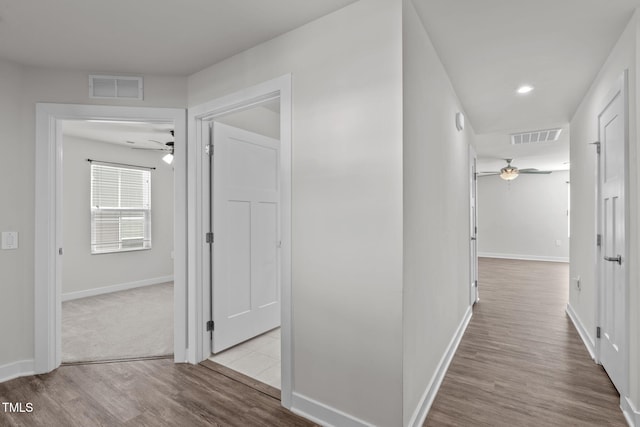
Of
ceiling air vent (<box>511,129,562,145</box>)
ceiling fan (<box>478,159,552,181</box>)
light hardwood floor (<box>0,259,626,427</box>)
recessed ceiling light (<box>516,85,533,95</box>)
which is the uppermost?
recessed ceiling light (<box>516,85,533,95</box>)

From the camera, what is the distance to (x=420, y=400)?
1972 mm

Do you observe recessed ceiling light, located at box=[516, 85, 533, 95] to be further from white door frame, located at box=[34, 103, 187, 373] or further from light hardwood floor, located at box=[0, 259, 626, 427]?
white door frame, located at box=[34, 103, 187, 373]

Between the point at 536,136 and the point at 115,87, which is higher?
the point at 536,136

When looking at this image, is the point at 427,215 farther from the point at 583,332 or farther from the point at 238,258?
the point at 583,332

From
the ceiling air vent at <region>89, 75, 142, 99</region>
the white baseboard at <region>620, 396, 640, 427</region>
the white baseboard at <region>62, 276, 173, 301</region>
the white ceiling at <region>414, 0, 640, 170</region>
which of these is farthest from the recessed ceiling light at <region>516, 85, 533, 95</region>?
the white baseboard at <region>62, 276, 173, 301</region>

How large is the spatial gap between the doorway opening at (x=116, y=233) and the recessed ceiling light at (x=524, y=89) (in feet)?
12.3

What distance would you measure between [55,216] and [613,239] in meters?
4.36

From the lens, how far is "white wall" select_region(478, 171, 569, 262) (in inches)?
342

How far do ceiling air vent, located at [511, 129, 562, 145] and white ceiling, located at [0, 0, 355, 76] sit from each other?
414cm

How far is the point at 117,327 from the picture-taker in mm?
3617

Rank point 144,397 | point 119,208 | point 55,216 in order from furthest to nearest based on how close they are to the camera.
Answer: point 119,208
point 55,216
point 144,397

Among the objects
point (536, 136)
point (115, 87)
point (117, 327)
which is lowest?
point (117, 327)

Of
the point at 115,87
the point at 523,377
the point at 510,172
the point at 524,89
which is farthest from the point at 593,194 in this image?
the point at 115,87

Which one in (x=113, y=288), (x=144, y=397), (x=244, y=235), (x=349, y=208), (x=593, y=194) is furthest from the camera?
(x=113, y=288)
